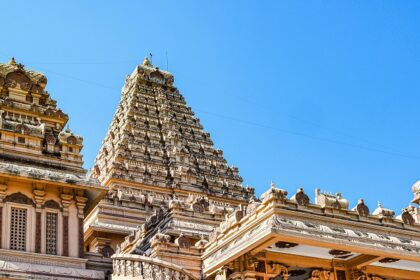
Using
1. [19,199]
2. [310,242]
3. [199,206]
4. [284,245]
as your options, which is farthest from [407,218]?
[19,199]

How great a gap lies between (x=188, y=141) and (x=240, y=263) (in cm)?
3252

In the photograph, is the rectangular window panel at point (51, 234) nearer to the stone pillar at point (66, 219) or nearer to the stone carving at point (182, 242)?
the stone pillar at point (66, 219)

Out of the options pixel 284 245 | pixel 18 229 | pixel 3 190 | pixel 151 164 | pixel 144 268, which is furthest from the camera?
pixel 151 164

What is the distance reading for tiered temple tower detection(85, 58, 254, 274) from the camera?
141ft

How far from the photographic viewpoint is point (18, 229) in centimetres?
2938

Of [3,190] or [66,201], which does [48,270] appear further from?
[3,190]

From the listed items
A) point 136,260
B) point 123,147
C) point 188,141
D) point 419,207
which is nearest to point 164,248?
point 136,260

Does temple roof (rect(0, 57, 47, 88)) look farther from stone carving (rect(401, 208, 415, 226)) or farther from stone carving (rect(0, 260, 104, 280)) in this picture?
stone carving (rect(401, 208, 415, 226))

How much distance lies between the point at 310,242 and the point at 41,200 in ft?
38.9

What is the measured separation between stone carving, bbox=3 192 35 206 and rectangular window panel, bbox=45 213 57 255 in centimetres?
99

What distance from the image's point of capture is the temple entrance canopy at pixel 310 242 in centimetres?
2634

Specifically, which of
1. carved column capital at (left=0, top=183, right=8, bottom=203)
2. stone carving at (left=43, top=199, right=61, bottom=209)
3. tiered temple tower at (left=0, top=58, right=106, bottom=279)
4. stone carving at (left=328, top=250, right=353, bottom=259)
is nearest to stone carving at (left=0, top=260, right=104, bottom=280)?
tiered temple tower at (left=0, top=58, right=106, bottom=279)

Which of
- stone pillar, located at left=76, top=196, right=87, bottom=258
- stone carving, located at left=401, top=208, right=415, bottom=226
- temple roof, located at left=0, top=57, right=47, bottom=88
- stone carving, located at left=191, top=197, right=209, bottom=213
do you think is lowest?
stone carving, located at left=401, top=208, right=415, bottom=226

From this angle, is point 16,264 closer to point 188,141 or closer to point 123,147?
point 123,147
